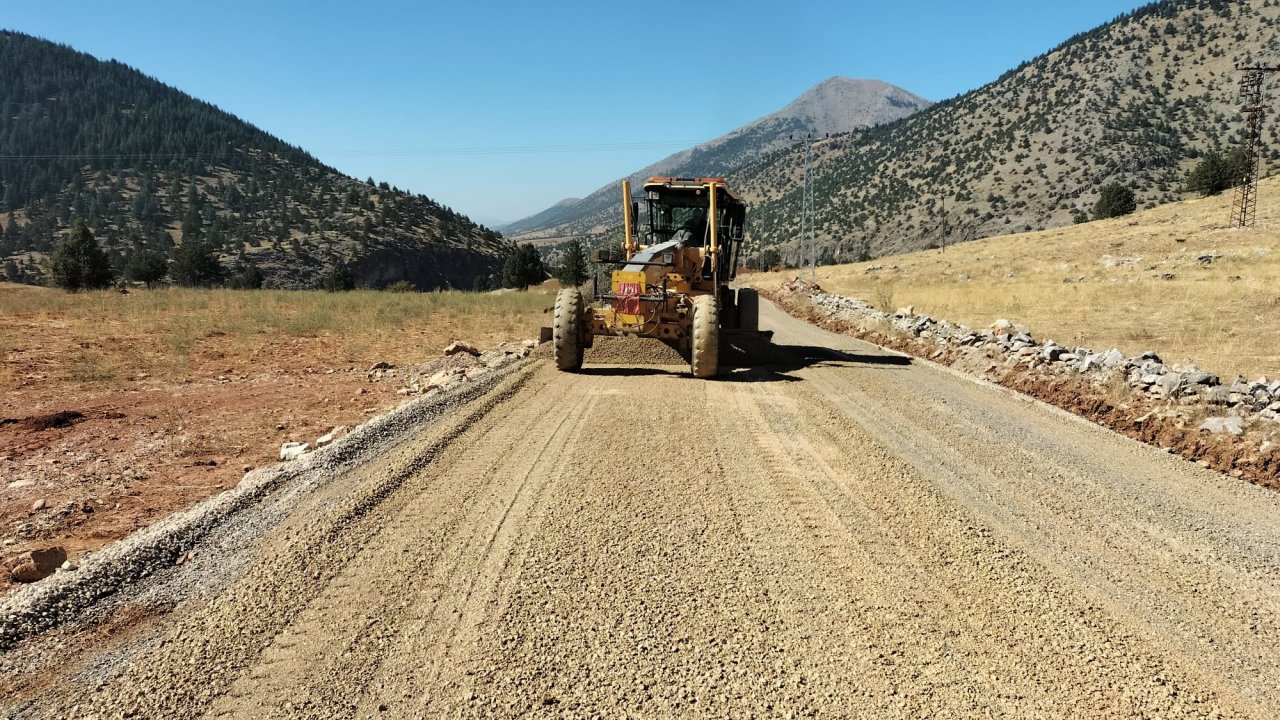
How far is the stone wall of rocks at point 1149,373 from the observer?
6.91 m

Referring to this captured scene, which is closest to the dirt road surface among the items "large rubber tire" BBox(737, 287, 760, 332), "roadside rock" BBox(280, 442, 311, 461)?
"roadside rock" BBox(280, 442, 311, 461)

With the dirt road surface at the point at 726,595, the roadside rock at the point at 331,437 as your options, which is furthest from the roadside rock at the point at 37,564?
the roadside rock at the point at 331,437

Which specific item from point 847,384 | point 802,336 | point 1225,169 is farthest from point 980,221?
point 847,384

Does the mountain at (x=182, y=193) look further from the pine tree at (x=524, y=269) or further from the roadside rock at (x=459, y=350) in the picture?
the roadside rock at (x=459, y=350)

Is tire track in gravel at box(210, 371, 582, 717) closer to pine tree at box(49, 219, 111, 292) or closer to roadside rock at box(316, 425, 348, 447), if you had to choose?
roadside rock at box(316, 425, 348, 447)

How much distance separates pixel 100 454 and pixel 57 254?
1751 inches

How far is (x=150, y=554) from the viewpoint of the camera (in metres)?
4.01

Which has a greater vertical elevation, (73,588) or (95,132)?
(95,132)

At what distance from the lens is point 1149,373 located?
27.5 feet

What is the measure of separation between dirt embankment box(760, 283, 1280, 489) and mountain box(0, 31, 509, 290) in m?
72.2

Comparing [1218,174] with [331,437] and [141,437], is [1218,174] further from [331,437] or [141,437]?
[141,437]

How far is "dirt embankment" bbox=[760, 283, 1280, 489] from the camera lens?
6.16 metres

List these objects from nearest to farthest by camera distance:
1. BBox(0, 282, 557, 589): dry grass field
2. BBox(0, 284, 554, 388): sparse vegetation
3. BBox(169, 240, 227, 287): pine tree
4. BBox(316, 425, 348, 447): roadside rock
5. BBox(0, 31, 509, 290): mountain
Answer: BBox(0, 282, 557, 589): dry grass field → BBox(316, 425, 348, 447): roadside rock → BBox(0, 284, 554, 388): sparse vegetation → BBox(169, 240, 227, 287): pine tree → BBox(0, 31, 509, 290): mountain

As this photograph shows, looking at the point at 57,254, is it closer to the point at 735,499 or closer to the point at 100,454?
the point at 100,454
